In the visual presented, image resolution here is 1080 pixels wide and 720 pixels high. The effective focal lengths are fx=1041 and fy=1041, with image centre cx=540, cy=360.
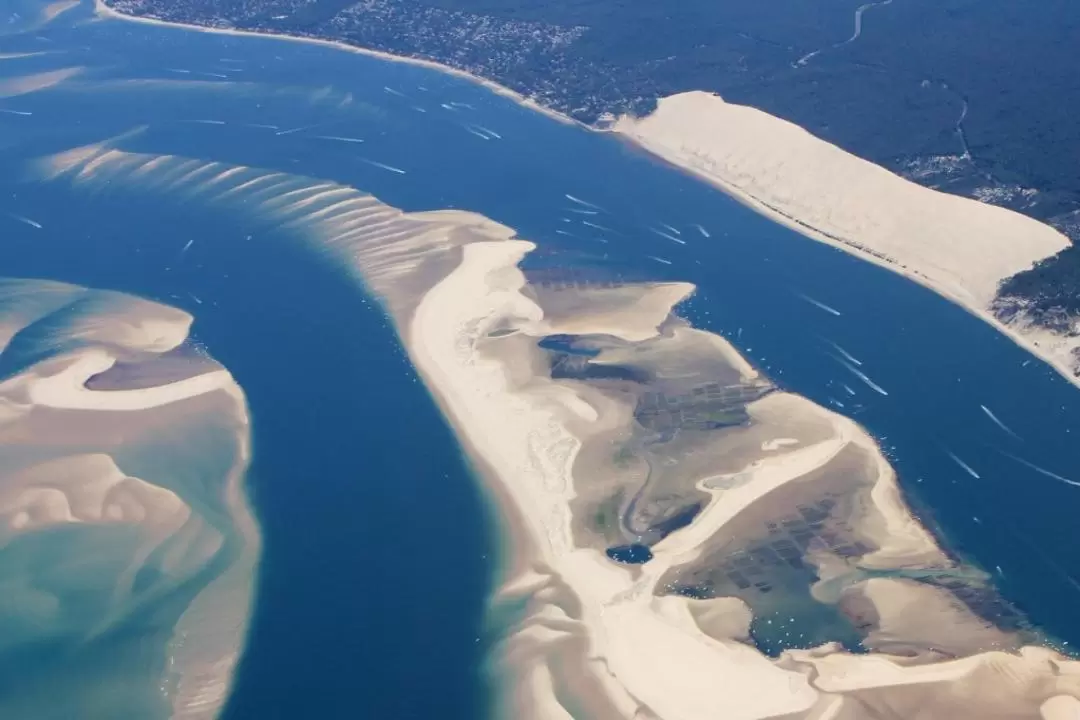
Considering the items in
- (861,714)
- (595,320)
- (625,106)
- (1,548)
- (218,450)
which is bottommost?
(1,548)

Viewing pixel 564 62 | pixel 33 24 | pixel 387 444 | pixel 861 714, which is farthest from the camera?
pixel 33 24

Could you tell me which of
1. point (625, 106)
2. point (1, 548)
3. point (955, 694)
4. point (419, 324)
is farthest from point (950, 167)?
point (1, 548)

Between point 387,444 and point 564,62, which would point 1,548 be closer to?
point 387,444

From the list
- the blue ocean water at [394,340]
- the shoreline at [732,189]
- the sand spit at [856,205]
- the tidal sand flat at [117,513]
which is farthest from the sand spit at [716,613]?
the sand spit at [856,205]

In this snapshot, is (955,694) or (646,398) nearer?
(955,694)

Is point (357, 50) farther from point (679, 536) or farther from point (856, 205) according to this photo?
point (679, 536)

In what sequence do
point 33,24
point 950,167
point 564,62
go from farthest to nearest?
point 33,24 → point 564,62 → point 950,167

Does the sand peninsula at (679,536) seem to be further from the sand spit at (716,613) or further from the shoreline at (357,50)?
the shoreline at (357,50)
